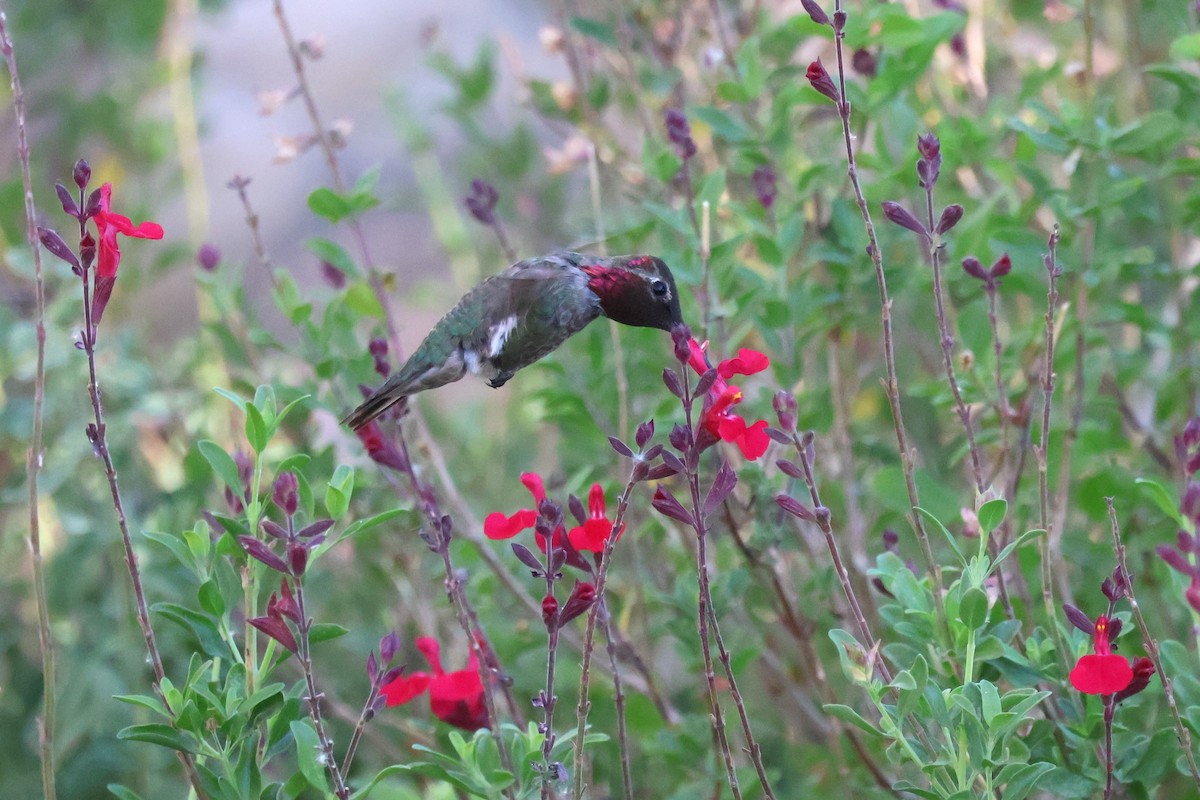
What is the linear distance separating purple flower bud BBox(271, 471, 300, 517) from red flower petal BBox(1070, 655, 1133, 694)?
2.69ft

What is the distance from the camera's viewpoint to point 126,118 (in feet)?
13.3

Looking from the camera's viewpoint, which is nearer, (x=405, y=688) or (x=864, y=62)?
(x=405, y=688)

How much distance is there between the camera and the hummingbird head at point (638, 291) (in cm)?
171

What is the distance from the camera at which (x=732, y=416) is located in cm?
139

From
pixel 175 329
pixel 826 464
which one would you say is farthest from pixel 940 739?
pixel 175 329

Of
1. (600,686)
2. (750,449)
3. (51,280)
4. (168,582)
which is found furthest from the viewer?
(51,280)

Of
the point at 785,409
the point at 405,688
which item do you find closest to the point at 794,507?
the point at 785,409

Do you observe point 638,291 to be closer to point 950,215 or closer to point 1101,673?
point 950,215

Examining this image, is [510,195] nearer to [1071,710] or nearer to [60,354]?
[60,354]

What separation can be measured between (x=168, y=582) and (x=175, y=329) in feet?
12.4

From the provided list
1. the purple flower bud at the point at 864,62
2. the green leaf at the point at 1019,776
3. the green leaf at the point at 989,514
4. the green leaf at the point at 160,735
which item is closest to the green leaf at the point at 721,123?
the purple flower bud at the point at 864,62

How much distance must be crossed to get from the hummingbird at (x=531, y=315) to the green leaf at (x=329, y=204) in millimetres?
321

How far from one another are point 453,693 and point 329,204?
85cm

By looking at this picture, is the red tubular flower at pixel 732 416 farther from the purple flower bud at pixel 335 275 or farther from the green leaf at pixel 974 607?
the purple flower bud at pixel 335 275
